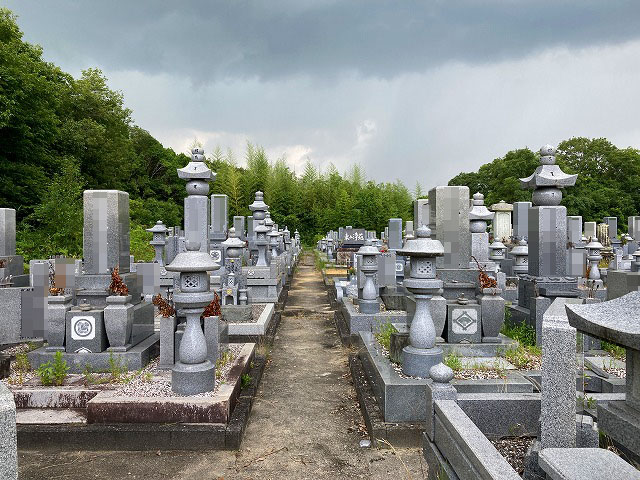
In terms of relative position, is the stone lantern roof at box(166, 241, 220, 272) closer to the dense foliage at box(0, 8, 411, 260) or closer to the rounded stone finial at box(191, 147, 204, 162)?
the rounded stone finial at box(191, 147, 204, 162)

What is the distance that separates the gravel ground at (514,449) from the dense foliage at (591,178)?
104ft

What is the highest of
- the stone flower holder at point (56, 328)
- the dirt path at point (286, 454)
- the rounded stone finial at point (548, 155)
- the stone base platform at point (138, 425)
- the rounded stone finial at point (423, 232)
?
the rounded stone finial at point (548, 155)

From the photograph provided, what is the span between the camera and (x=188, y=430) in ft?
13.4

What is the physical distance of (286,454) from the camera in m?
4.09

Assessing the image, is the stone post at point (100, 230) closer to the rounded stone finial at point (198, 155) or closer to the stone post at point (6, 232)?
the rounded stone finial at point (198, 155)

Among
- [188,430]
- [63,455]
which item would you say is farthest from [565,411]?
[63,455]

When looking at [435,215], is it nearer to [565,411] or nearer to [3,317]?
[565,411]

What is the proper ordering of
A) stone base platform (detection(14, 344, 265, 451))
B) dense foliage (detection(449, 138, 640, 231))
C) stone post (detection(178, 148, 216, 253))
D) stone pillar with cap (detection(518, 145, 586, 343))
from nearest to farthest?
stone base platform (detection(14, 344, 265, 451))
stone pillar with cap (detection(518, 145, 586, 343))
stone post (detection(178, 148, 216, 253))
dense foliage (detection(449, 138, 640, 231))

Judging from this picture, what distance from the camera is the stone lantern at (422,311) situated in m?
4.64

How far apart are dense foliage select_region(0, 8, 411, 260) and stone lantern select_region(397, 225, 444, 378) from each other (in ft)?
44.5

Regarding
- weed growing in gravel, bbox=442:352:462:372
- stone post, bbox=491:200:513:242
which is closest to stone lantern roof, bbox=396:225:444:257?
weed growing in gravel, bbox=442:352:462:372

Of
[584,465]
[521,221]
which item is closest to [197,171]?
[584,465]

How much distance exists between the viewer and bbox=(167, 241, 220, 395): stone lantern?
14.5 ft

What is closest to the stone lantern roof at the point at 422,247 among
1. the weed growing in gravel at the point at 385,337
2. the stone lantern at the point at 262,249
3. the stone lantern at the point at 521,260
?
the weed growing in gravel at the point at 385,337
